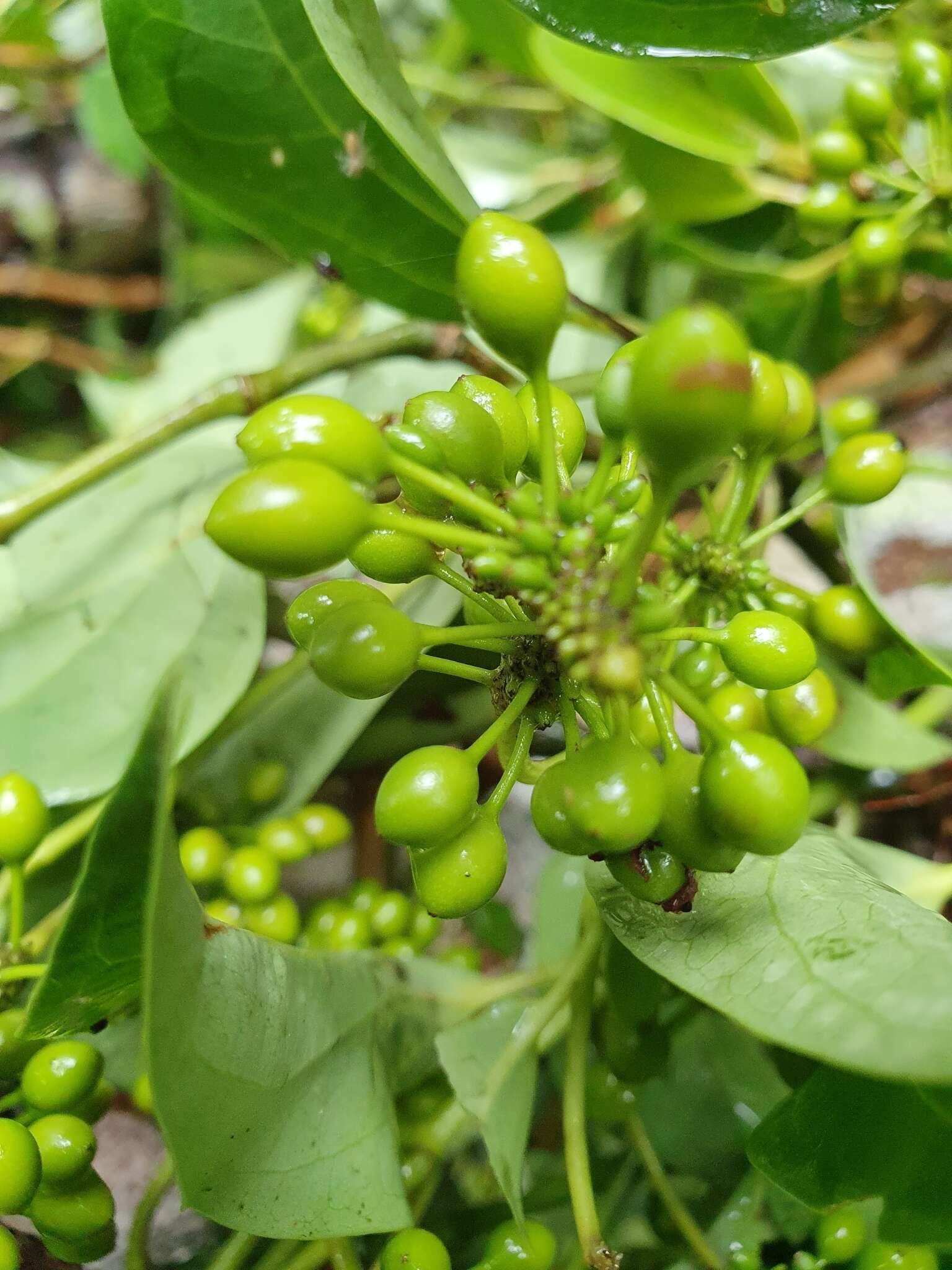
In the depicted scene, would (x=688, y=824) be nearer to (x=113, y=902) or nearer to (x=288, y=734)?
(x=113, y=902)

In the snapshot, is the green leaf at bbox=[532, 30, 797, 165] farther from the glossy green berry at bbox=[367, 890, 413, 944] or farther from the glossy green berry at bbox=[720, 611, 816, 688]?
the glossy green berry at bbox=[367, 890, 413, 944]

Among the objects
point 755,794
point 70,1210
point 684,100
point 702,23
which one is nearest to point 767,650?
point 755,794

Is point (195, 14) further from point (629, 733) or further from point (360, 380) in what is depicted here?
point (629, 733)

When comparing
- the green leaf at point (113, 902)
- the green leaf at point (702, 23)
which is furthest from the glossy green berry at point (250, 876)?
the green leaf at point (702, 23)

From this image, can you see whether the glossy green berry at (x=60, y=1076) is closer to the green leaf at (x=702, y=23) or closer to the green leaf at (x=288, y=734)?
the green leaf at (x=288, y=734)

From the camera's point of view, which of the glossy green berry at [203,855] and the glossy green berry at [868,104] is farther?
the glossy green berry at [868,104]
